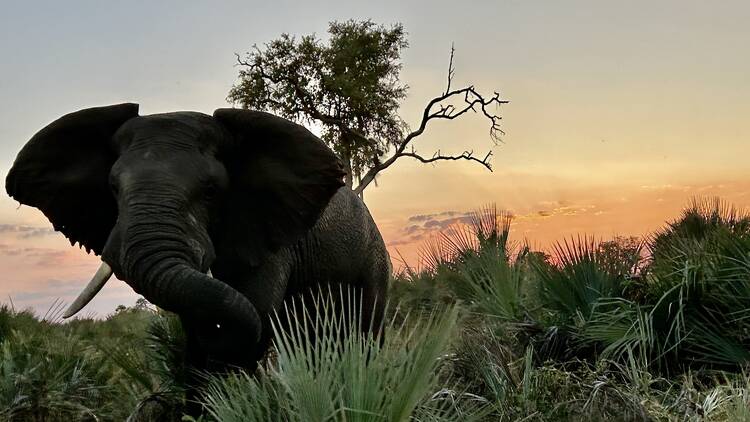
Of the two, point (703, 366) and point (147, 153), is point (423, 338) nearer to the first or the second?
point (147, 153)

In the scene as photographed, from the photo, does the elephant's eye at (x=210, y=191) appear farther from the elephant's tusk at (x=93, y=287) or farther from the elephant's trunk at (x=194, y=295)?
the elephant's tusk at (x=93, y=287)

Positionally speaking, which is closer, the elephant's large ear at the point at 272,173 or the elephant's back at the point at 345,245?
the elephant's large ear at the point at 272,173

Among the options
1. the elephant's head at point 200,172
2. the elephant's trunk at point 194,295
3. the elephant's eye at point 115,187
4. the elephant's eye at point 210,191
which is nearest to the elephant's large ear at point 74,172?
the elephant's head at point 200,172

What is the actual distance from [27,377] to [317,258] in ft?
8.64

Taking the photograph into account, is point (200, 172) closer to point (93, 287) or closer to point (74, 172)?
point (74, 172)

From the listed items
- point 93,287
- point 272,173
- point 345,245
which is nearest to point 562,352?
point 345,245

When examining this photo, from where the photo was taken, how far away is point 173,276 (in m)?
4.98

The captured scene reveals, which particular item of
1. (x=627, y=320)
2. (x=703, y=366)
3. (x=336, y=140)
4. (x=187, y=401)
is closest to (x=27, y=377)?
(x=187, y=401)

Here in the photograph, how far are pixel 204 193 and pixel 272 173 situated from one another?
75 centimetres

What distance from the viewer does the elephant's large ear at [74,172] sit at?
6.42 metres

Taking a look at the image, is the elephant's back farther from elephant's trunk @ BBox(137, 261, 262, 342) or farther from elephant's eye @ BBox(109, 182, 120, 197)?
elephant's trunk @ BBox(137, 261, 262, 342)

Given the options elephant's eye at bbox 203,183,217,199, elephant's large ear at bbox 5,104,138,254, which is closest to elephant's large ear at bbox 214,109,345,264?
elephant's eye at bbox 203,183,217,199

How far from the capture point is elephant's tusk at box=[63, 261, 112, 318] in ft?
22.6

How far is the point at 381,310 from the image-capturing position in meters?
8.50
